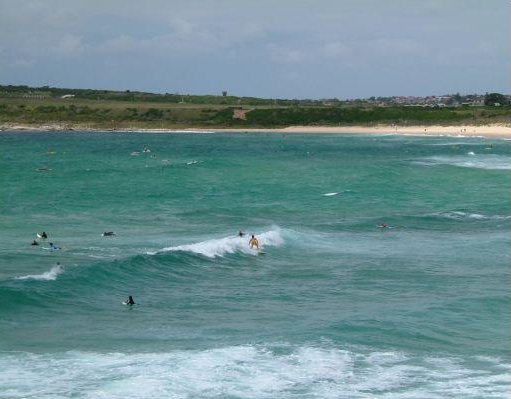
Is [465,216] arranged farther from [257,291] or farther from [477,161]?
[477,161]

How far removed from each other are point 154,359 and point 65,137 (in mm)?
133672

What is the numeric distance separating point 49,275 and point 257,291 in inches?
295

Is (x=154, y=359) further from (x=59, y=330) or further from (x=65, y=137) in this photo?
(x=65, y=137)

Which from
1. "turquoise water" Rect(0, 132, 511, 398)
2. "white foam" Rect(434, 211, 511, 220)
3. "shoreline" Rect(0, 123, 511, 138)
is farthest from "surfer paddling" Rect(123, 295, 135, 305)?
"shoreline" Rect(0, 123, 511, 138)

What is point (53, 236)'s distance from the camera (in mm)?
43688

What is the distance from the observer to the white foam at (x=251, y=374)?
2192 centimetres

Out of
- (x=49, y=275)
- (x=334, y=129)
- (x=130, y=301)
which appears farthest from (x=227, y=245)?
(x=334, y=129)

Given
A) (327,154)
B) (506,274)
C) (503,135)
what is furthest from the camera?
(503,135)

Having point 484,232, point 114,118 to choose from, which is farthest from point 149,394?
point 114,118

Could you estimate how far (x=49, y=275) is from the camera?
33688 millimetres

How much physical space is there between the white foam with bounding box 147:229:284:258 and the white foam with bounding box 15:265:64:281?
14.0 feet

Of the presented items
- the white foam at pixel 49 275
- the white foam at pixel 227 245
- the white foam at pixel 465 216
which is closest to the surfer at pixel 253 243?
the white foam at pixel 227 245

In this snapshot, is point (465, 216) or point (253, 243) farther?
point (465, 216)

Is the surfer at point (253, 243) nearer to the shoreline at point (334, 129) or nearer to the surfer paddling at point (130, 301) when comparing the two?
the surfer paddling at point (130, 301)
